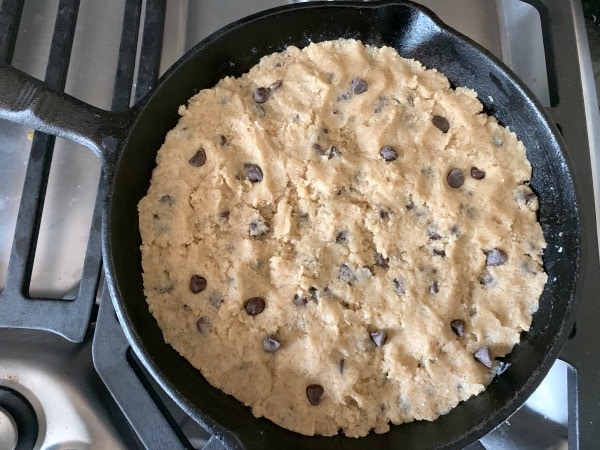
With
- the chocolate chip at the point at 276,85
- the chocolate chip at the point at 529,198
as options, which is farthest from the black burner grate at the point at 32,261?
the chocolate chip at the point at 529,198

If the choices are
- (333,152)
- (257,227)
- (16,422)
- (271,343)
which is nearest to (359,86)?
(333,152)

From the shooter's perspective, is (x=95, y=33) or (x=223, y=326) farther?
(x=95, y=33)

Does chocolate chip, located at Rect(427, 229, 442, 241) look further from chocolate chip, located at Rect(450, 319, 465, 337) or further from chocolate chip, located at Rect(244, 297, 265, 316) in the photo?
chocolate chip, located at Rect(244, 297, 265, 316)

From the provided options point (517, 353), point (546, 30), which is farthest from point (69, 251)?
point (546, 30)

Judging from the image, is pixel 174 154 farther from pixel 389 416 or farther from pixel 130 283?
pixel 389 416

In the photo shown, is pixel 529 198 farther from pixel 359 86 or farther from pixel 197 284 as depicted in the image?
pixel 197 284
